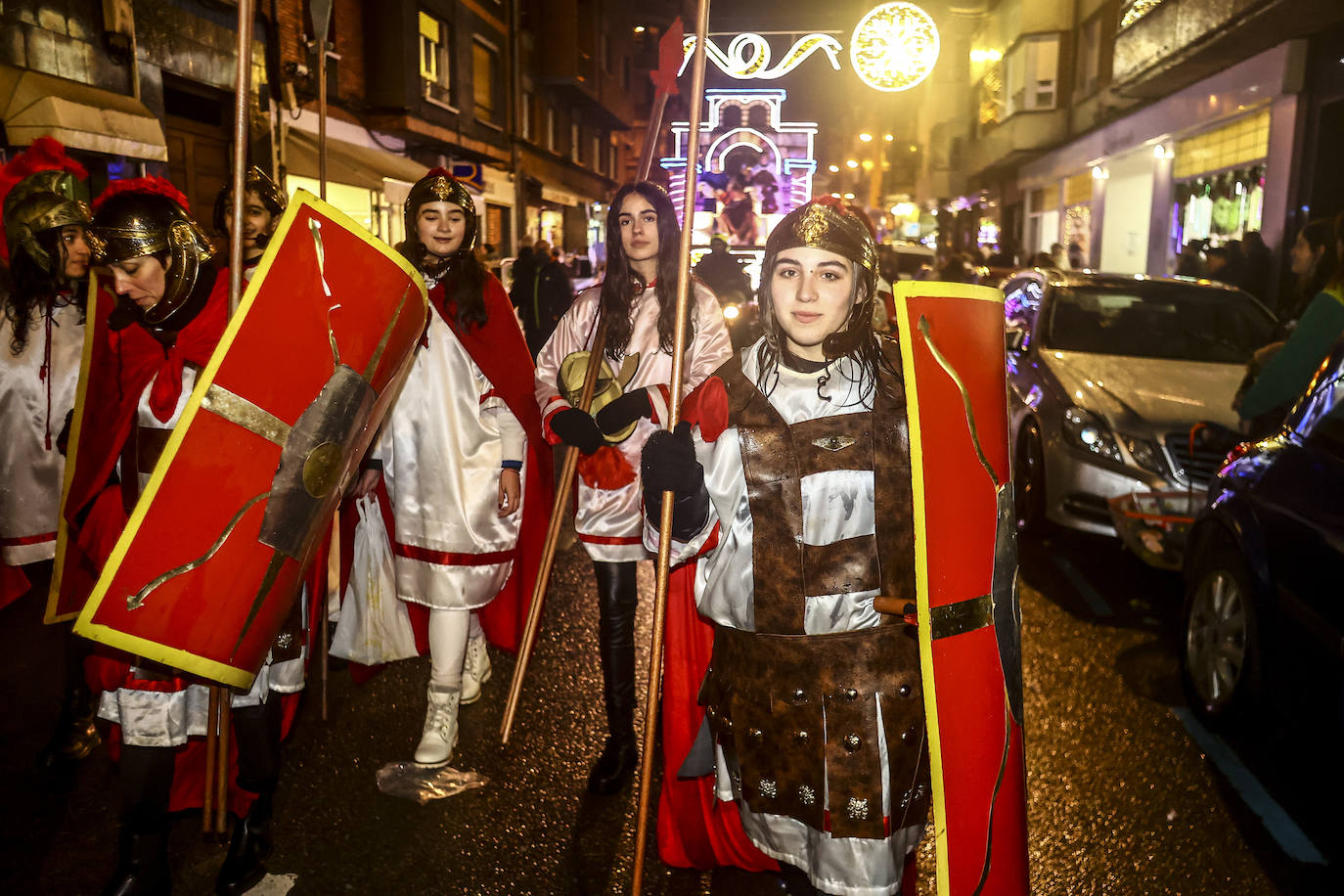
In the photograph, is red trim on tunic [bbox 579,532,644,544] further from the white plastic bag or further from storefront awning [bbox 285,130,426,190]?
storefront awning [bbox 285,130,426,190]

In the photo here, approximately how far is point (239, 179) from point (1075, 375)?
5574 millimetres

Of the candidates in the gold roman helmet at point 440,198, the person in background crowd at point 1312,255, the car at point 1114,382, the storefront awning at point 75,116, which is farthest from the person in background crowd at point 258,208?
the person in background crowd at point 1312,255

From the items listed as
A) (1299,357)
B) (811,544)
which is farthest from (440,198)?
(1299,357)

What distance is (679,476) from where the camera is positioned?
7.29 feet

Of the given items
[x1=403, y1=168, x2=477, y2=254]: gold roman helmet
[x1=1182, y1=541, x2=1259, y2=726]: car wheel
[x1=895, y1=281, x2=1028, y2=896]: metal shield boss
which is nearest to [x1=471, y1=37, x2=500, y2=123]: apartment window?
[x1=403, y1=168, x2=477, y2=254]: gold roman helmet

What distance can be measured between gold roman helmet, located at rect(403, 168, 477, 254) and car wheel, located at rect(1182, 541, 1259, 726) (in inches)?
128

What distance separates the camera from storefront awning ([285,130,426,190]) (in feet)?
51.2

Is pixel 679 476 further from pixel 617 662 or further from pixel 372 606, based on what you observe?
pixel 372 606

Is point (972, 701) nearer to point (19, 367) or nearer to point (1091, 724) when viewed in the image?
point (1091, 724)

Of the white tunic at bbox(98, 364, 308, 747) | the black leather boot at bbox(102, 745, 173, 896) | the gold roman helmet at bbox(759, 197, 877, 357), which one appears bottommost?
the black leather boot at bbox(102, 745, 173, 896)

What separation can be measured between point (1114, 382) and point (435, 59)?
20.1m

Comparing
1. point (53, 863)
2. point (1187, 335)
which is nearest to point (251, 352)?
point (53, 863)

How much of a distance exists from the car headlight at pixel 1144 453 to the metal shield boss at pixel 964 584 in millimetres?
4238

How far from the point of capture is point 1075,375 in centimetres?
663
